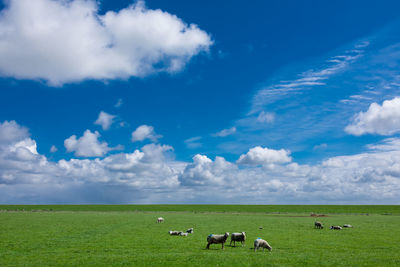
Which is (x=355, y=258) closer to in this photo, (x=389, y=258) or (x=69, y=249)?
(x=389, y=258)

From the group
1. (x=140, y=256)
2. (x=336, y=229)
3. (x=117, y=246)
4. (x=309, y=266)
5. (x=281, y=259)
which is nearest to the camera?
(x=309, y=266)

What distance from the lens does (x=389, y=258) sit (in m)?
21.3

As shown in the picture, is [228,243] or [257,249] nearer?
[257,249]

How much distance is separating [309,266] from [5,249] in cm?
2743

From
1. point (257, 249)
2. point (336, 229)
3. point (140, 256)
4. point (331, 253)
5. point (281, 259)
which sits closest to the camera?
point (281, 259)

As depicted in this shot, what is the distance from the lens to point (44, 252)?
24.9 meters

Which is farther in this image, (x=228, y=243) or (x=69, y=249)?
(x=228, y=243)

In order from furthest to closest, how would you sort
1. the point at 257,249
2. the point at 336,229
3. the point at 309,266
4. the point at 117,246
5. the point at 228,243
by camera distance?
the point at 336,229
the point at 228,243
the point at 117,246
the point at 257,249
the point at 309,266

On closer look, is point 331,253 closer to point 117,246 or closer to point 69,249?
point 117,246

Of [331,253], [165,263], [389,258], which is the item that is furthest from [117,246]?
[389,258]

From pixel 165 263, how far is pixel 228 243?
39.2 ft

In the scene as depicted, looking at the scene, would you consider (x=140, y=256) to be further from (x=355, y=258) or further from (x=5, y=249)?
(x=355, y=258)

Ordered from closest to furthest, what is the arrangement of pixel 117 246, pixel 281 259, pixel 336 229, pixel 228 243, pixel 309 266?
pixel 309 266 < pixel 281 259 < pixel 117 246 < pixel 228 243 < pixel 336 229

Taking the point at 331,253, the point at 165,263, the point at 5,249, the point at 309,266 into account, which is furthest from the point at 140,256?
the point at 331,253
